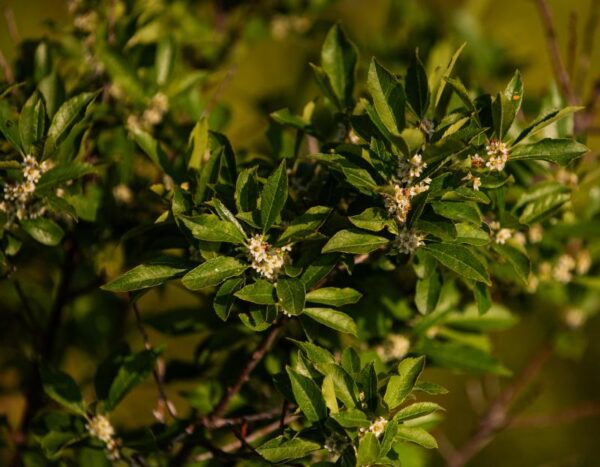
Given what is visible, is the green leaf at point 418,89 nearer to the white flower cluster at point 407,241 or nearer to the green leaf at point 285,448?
the white flower cluster at point 407,241

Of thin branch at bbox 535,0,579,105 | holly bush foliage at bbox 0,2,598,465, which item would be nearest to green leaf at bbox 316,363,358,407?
holly bush foliage at bbox 0,2,598,465

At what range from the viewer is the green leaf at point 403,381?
0.99m

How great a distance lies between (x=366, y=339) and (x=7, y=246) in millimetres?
714

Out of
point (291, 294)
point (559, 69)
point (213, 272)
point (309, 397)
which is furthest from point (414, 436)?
point (559, 69)

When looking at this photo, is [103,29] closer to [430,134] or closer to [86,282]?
[86,282]

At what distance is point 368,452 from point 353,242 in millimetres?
286

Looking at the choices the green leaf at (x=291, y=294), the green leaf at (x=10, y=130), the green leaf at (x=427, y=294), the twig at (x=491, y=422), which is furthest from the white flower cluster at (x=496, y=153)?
the twig at (x=491, y=422)

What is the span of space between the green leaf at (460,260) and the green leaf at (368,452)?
0.27 meters

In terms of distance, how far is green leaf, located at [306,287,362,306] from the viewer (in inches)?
41.9

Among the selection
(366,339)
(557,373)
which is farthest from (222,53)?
(557,373)

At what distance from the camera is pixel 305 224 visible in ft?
3.30

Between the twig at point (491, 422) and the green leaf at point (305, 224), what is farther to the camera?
the twig at point (491, 422)

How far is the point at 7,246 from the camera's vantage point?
117 centimetres

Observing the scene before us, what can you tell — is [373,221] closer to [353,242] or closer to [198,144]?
[353,242]
